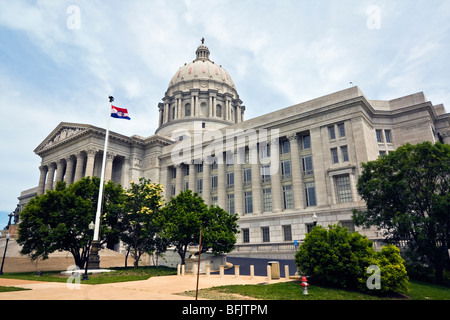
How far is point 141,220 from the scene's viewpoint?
1293 inches

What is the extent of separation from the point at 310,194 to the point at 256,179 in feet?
27.3

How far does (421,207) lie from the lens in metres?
23.8

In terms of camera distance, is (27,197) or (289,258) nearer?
(289,258)

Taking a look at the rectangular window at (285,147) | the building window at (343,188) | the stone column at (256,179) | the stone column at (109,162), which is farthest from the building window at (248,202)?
the stone column at (109,162)

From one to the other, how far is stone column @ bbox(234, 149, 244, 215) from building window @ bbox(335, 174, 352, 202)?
1460 centimetres

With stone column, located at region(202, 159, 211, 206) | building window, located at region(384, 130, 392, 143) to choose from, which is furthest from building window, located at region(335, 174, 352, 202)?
stone column, located at region(202, 159, 211, 206)

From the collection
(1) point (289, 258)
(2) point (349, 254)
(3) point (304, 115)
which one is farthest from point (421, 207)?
(3) point (304, 115)

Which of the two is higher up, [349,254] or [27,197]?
[27,197]

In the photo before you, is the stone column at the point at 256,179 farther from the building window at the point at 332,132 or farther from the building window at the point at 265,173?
the building window at the point at 332,132

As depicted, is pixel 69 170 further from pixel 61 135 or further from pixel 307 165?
pixel 307 165

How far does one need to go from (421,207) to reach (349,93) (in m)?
19.6

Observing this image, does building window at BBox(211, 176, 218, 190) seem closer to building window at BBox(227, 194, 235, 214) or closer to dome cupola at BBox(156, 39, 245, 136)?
building window at BBox(227, 194, 235, 214)

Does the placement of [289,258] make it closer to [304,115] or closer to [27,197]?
[304,115]

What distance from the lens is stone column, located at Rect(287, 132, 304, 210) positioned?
39969 mm
